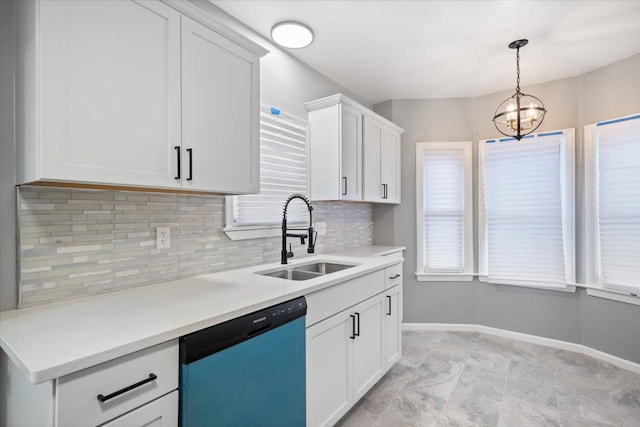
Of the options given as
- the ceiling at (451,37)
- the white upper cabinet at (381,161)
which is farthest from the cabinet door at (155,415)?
the white upper cabinet at (381,161)

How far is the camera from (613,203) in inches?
112

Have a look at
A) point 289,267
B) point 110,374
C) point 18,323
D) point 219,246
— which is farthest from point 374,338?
point 18,323

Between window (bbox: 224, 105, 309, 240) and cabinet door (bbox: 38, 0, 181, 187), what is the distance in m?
0.74

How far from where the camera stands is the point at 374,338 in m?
2.32

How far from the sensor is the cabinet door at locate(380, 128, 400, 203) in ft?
11.0

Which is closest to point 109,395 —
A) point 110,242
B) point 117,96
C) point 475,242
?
point 110,242

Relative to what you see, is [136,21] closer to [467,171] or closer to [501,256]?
[467,171]

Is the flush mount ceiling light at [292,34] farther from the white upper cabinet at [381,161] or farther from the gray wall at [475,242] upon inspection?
the gray wall at [475,242]

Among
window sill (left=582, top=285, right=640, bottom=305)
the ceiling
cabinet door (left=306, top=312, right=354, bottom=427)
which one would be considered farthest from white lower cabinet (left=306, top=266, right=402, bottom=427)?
→ window sill (left=582, top=285, right=640, bottom=305)

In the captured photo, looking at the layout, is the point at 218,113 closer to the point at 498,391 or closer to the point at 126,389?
the point at 126,389

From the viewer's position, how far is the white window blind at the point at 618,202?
272 cm

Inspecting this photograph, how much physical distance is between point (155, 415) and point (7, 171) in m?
1.08

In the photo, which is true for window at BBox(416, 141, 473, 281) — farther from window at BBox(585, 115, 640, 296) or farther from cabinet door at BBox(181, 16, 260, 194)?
cabinet door at BBox(181, 16, 260, 194)

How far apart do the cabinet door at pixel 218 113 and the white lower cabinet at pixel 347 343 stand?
77 centimetres
